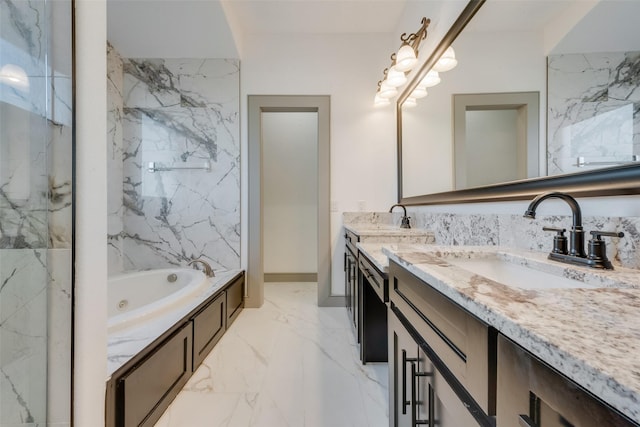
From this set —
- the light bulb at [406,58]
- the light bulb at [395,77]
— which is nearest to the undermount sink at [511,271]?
the light bulb at [406,58]

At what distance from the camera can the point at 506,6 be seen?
3.75 ft

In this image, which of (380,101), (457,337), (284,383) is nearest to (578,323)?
(457,337)

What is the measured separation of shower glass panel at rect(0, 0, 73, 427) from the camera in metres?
0.77

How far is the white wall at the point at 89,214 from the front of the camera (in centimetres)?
86

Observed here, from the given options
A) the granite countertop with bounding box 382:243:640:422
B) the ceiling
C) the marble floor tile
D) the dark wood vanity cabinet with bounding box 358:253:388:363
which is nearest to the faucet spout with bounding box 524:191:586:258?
the granite countertop with bounding box 382:243:640:422

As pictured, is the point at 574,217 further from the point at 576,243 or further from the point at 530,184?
the point at 530,184

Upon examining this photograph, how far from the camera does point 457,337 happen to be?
0.55 m

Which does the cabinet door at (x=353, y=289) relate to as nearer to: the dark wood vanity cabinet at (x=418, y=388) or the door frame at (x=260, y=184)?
the door frame at (x=260, y=184)

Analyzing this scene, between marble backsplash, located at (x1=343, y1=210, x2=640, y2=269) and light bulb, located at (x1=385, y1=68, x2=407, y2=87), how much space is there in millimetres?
1114

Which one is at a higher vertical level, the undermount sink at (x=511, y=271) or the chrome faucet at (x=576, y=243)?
the chrome faucet at (x=576, y=243)

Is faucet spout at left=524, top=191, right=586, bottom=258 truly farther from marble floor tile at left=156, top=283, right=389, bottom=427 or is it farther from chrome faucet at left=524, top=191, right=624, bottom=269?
marble floor tile at left=156, top=283, right=389, bottom=427

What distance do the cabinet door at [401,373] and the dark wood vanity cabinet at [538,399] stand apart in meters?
0.37

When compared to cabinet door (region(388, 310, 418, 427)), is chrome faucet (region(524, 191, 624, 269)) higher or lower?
higher

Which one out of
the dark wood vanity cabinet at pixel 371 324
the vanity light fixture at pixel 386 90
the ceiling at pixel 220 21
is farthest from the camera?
the vanity light fixture at pixel 386 90
